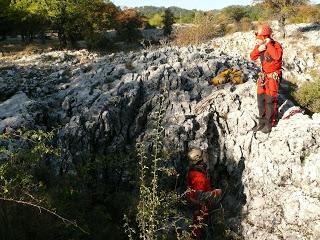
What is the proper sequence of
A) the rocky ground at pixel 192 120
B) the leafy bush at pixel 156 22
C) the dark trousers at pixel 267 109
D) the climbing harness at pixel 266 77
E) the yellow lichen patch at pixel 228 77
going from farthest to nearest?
the leafy bush at pixel 156 22, the yellow lichen patch at pixel 228 77, the dark trousers at pixel 267 109, the climbing harness at pixel 266 77, the rocky ground at pixel 192 120

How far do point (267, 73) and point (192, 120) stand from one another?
2.54 m

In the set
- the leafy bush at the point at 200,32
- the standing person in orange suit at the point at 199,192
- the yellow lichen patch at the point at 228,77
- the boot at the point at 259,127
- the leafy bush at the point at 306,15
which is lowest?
the standing person in orange suit at the point at 199,192

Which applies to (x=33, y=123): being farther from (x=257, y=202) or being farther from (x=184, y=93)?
(x=257, y=202)

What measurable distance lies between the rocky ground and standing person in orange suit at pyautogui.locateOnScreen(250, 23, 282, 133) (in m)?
0.40

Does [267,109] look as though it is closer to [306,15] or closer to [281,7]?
[281,7]

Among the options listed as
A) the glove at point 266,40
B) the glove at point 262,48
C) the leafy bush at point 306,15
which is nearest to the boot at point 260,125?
the glove at point 262,48

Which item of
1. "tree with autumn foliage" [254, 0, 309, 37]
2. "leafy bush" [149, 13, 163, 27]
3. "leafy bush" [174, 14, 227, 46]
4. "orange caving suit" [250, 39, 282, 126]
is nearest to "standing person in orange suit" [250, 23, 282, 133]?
"orange caving suit" [250, 39, 282, 126]

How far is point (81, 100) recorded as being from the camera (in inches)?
489

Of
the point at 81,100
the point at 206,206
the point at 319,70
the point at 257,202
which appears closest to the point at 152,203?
the point at 206,206

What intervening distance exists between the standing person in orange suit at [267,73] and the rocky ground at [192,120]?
40 cm

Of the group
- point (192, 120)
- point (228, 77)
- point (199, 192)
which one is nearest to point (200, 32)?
point (228, 77)

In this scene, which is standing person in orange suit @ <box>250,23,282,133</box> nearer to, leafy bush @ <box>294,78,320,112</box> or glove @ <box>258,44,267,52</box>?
glove @ <box>258,44,267,52</box>

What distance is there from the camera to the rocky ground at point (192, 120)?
9.46 metres

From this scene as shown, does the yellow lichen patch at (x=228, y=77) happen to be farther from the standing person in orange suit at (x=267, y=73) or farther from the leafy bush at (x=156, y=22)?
the leafy bush at (x=156, y=22)
